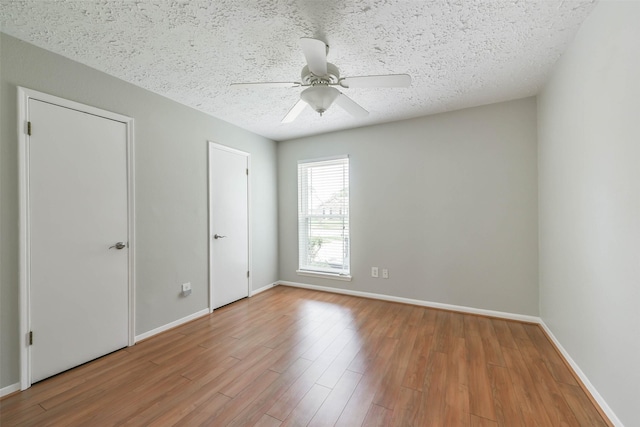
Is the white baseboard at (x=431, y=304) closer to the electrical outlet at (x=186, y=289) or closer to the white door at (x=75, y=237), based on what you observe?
→ the electrical outlet at (x=186, y=289)

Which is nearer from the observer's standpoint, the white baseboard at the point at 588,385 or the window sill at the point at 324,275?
the white baseboard at the point at 588,385

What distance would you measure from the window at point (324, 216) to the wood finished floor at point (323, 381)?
136cm

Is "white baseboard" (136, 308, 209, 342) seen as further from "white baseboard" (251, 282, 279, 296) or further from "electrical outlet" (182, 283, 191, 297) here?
"white baseboard" (251, 282, 279, 296)

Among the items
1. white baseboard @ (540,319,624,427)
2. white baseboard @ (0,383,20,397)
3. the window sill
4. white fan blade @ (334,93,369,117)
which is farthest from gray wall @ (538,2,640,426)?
white baseboard @ (0,383,20,397)

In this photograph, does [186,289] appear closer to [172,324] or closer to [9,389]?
[172,324]

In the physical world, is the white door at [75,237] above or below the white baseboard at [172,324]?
above

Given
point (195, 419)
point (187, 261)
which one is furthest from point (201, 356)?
point (187, 261)

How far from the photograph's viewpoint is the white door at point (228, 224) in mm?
3367

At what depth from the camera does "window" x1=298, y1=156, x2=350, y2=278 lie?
4031 millimetres

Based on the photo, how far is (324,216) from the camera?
419cm

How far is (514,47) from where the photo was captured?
201cm

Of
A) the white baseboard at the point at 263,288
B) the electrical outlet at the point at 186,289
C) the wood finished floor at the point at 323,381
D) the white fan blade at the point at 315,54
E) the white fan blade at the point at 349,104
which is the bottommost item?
the wood finished floor at the point at 323,381

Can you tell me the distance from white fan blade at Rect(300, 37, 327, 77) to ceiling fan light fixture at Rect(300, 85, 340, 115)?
0.33ft

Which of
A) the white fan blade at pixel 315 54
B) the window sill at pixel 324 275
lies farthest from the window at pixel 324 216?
the white fan blade at pixel 315 54
